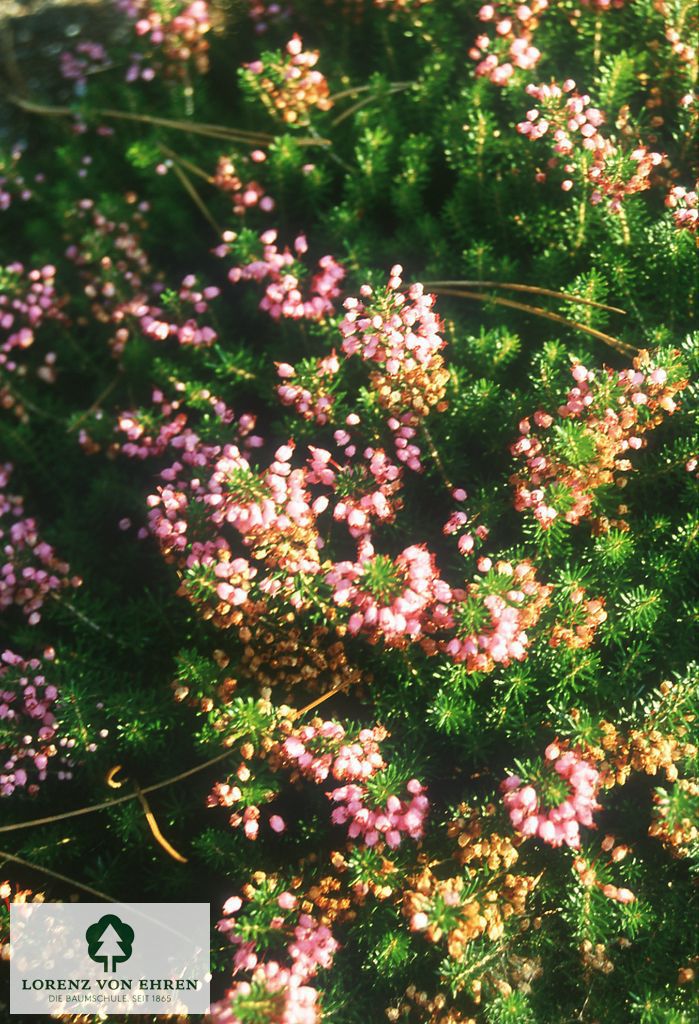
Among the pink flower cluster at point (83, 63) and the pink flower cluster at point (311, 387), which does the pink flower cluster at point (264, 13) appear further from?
the pink flower cluster at point (311, 387)

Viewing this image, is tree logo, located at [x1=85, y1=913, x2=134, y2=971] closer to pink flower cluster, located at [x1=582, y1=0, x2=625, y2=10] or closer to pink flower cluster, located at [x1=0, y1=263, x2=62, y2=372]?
pink flower cluster, located at [x1=0, y1=263, x2=62, y2=372]

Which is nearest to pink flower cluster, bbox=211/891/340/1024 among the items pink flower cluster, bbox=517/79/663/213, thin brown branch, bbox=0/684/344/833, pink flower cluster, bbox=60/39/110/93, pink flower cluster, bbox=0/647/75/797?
thin brown branch, bbox=0/684/344/833

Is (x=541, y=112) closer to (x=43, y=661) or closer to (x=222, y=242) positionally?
(x=222, y=242)

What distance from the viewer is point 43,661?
3490 millimetres

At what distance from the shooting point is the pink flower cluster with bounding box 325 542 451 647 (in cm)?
274

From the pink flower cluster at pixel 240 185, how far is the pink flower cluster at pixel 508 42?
121 centimetres

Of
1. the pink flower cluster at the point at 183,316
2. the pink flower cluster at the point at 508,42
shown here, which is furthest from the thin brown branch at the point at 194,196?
the pink flower cluster at the point at 508,42

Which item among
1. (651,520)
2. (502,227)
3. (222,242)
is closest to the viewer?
(651,520)

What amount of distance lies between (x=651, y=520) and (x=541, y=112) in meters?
1.90

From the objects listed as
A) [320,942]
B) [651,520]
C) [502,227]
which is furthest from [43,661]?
[502,227]

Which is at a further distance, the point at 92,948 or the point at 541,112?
the point at 541,112

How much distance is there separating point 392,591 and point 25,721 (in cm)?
169

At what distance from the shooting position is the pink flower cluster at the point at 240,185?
13.9 feet

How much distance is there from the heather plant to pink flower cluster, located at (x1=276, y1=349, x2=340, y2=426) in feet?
0.06
